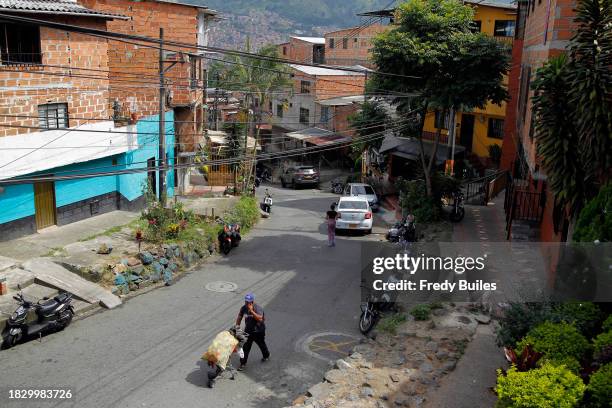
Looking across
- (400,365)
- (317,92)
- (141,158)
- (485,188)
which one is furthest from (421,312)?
(317,92)

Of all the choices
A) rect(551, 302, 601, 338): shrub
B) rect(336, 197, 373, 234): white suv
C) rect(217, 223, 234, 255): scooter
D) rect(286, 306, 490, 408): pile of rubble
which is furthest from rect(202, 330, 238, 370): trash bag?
rect(336, 197, 373, 234): white suv

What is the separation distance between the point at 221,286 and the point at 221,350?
239 inches

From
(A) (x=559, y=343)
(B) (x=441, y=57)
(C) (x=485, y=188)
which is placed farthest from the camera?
(C) (x=485, y=188)

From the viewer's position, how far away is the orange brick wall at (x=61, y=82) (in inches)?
664

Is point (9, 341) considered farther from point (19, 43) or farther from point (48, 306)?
point (19, 43)

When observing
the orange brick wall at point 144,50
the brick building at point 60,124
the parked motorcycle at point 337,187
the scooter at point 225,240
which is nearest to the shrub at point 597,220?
the brick building at point 60,124

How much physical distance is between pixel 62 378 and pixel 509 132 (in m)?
22.0

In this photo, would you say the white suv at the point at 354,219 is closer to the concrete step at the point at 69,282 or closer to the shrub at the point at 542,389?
the concrete step at the point at 69,282

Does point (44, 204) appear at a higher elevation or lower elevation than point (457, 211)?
higher

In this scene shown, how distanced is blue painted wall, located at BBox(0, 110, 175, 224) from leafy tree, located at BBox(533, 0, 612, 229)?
8718mm

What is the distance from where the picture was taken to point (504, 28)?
110 ft

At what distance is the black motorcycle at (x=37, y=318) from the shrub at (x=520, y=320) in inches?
372

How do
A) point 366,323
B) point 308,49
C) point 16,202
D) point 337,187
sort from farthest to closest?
point 308,49
point 337,187
point 16,202
point 366,323

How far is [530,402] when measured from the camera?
6875 mm
